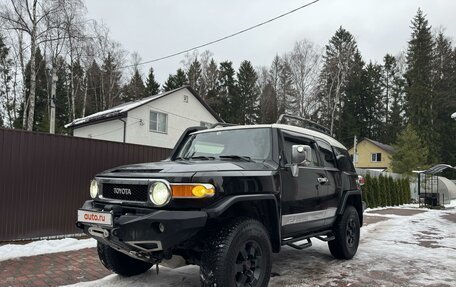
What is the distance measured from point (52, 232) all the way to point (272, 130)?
503 centimetres

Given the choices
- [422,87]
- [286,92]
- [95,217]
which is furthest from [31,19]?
[422,87]

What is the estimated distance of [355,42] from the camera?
145ft

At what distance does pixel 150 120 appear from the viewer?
2436 cm

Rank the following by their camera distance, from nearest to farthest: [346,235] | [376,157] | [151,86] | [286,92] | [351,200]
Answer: [346,235], [351,200], [286,92], [376,157], [151,86]

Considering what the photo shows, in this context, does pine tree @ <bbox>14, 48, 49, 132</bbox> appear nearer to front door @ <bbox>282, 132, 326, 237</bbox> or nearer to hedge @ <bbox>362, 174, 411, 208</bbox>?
hedge @ <bbox>362, 174, 411, 208</bbox>

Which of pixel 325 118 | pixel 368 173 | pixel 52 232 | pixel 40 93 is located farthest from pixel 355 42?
pixel 52 232

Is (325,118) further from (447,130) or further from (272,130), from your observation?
(272,130)

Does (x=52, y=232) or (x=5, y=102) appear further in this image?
(x=5, y=102)

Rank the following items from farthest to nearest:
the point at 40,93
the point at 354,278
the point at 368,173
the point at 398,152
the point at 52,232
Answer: the point at 40,93 → the point at 398,152 → the point at 368,173 → the point at 52,232 → the point at 354,278

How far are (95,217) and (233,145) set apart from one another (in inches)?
73.1

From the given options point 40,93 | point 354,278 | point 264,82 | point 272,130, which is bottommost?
point 354,278

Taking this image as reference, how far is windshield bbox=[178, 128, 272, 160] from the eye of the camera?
4.71m

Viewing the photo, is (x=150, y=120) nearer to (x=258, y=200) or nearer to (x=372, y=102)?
(x=258, y=200)

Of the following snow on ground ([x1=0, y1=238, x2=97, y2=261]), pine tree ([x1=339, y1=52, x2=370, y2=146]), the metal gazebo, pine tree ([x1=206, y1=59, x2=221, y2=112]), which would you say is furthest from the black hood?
pine tree ([x1=339, y1=52, x2=370, y2=146])
